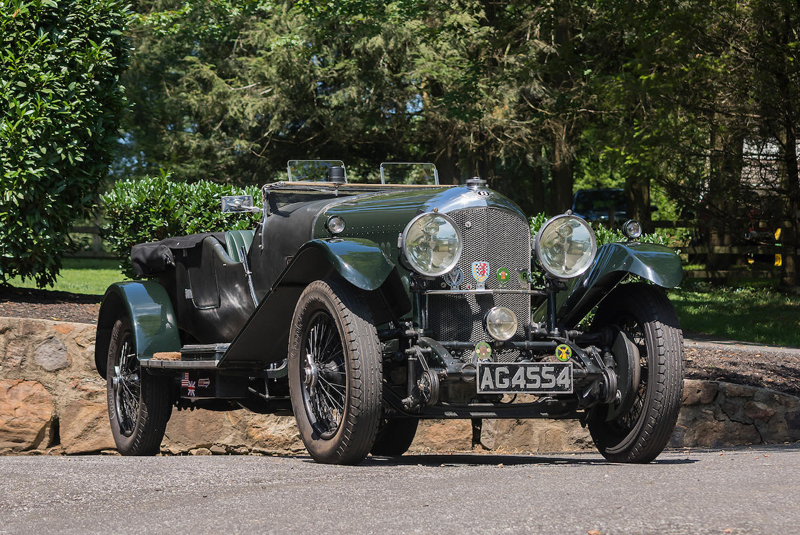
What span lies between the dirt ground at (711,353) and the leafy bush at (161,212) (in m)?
0.94

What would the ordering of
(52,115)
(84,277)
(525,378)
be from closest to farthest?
(525,378), (52,115), (84,277)

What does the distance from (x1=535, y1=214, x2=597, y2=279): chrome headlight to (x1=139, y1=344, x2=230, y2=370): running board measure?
2.17 metres

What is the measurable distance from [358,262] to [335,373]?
62 centimetres

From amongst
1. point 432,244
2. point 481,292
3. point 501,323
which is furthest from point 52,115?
point 501,323

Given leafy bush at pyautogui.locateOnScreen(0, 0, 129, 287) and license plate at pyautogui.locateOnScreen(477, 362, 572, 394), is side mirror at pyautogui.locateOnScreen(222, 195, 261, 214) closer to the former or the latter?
license plate at pyautogui.locateOnScreen(477, 362, 572, 394)

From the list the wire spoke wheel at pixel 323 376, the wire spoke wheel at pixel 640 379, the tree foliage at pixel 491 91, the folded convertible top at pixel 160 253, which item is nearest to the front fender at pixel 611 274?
the wire spoke wheel at pixel 640 379

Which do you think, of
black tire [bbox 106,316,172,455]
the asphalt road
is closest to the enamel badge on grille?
the asphalt road

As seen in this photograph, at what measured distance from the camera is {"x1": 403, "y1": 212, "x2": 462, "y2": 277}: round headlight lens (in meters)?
5.48

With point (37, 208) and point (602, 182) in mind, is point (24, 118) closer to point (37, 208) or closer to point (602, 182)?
point (37, 208)

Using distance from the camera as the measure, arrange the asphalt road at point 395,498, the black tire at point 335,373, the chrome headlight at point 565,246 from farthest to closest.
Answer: the chrome headlight at point 565,246, the black tire at point 335,373, the asphalt road at point 395,498

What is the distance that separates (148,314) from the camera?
741 centimetres

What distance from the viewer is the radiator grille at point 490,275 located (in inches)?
222

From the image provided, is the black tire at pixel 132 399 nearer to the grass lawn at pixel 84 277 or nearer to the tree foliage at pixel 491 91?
the grass lawn at pixel 84 277

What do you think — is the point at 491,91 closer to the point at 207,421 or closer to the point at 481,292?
the point at 207,421
